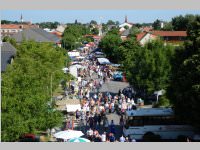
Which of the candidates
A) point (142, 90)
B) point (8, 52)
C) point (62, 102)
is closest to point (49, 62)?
point (62, 102)

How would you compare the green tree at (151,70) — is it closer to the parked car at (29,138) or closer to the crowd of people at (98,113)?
the crowd of people at (98,113)

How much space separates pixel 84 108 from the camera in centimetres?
3198

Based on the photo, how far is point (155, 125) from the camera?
86.0 feet

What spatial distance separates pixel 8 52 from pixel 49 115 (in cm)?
3055

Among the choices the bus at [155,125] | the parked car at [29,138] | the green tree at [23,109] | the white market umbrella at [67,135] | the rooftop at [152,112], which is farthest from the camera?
the rooftop at [152,112]

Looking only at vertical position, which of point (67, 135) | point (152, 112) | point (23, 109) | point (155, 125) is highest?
point (23, 109)

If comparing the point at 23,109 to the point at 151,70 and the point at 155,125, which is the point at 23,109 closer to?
the point at 155,125

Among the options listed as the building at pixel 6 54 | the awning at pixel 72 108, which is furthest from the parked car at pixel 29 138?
the building at pixel 6 54

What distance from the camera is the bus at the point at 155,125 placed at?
84.2ft

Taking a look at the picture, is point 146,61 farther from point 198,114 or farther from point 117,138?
point 198,114

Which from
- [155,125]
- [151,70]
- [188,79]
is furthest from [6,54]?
[188,79]

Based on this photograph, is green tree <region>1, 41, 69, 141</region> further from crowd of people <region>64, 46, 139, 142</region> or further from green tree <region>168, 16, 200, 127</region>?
green tree <region>168, 16, 200, 127</region>

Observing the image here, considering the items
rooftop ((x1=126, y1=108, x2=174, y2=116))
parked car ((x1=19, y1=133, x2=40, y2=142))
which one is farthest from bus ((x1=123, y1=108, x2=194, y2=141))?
parked car ((x1=19, y1=133, x2=40, y2=142))

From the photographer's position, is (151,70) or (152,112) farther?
(151,70)
